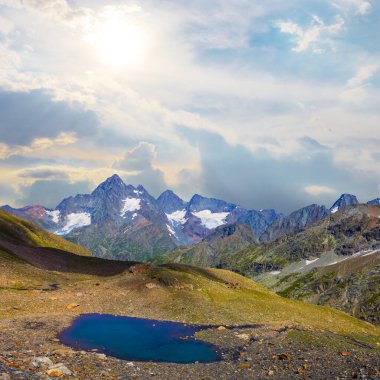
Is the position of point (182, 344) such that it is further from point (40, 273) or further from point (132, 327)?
point (40, 273)

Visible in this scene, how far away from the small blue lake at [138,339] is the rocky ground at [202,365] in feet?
7.00

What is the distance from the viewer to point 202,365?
122 ft

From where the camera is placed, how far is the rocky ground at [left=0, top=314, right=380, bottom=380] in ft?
92.2

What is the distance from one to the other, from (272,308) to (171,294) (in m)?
21.6

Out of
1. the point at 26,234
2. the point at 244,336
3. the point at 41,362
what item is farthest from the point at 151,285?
the point at 26,234

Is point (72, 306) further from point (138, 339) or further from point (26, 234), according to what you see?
point (26, 234)

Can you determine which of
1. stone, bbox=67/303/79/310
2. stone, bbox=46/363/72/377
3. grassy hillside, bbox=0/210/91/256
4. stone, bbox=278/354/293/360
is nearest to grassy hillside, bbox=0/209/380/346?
stone, bbox=67/303/79/310

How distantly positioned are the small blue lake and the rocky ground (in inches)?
84.0

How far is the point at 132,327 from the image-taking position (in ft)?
182

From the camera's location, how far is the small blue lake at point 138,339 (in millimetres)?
41719

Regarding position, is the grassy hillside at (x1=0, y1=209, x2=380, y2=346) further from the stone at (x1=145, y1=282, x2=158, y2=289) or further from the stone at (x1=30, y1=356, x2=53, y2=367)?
the stone at (x1=30, y1=356, x2=53, y2=367)

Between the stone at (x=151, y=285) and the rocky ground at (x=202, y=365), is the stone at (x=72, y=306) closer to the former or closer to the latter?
the rocky ground at (x=202, y=365)

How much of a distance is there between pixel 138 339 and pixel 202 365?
1408 cm

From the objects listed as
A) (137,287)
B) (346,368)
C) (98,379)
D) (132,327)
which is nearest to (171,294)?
(137,287)
